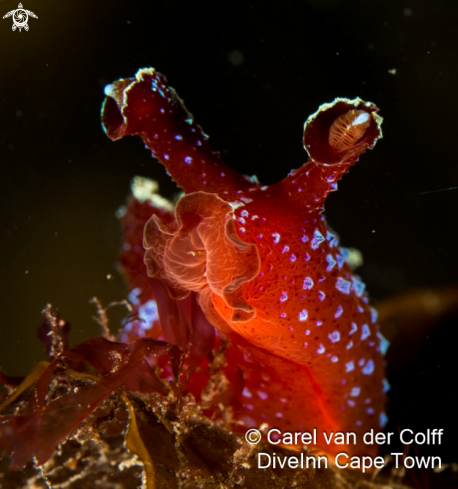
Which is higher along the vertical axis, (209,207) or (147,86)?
(147,86)

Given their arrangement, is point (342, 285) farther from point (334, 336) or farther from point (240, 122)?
point (240, 122)

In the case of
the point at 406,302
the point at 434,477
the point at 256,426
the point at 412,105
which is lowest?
the point at 434,477

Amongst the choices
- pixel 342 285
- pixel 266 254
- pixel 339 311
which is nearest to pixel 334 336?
pixel 339 311

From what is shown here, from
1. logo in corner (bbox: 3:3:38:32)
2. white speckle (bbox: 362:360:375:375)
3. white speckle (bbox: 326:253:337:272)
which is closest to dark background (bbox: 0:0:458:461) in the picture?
logo in corner (bbox: 3:3:38:32)

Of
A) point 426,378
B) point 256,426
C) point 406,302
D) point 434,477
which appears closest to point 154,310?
point 256,426

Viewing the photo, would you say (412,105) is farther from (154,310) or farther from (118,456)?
(118,456)

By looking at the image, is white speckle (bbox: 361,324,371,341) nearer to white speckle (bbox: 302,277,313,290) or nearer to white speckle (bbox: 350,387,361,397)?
white speckle (bbox: 350,387,361,397)
